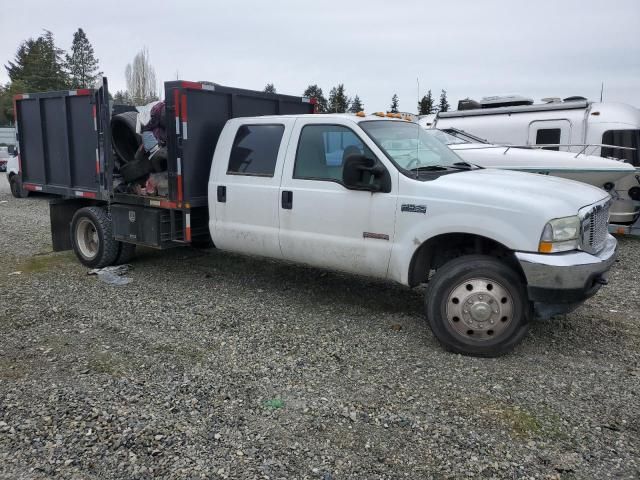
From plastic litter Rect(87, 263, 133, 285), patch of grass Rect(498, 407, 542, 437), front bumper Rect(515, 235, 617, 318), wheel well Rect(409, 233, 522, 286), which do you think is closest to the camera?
patch of grass Rect(498, 407, 542, 437)

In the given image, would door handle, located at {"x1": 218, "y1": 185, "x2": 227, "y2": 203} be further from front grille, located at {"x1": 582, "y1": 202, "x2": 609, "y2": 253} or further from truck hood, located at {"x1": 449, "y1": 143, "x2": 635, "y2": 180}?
truck hood, located at {"x1": 449, "y1": 143, "x2": 635, "y2": 180}

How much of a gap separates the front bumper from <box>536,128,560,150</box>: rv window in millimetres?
6730

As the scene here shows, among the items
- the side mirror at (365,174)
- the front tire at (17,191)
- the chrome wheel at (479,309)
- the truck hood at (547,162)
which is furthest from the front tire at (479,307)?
the front tire at (17,191)

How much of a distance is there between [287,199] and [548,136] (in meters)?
6.95

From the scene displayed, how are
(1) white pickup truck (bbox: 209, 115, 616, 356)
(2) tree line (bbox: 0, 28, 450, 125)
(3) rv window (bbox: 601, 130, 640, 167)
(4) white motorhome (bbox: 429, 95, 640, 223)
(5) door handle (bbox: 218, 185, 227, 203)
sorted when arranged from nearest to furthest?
(1) white pickup truck (bbox: 209, 115, 616, 356)
(5) door handle (bbox: 218, 185, 227, 203)
(4) white motorhome (bbox: 429, 95, 640, 223)
(3) rv window (bbox: 601, 130, 640, 167)
(2) tree line (bbox: 0, 28, 450, 125)

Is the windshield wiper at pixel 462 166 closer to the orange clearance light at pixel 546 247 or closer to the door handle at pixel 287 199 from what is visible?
the orange clearance light at pixel 546 247

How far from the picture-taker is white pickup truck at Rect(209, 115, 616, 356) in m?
4.30

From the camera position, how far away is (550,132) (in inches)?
412

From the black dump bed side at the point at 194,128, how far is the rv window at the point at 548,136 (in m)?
6.44

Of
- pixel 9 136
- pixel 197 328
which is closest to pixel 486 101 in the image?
pixel 197 328

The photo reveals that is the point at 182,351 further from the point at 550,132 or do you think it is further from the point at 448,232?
the point at 550,132

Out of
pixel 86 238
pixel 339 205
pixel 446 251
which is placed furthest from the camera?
pixel 86 238

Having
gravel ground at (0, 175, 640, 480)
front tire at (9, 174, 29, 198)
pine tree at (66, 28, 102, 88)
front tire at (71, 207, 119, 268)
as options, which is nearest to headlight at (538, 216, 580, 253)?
gravel ground at (0, 175, 640, 480)

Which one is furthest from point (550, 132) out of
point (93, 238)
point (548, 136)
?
point (93, 238)
